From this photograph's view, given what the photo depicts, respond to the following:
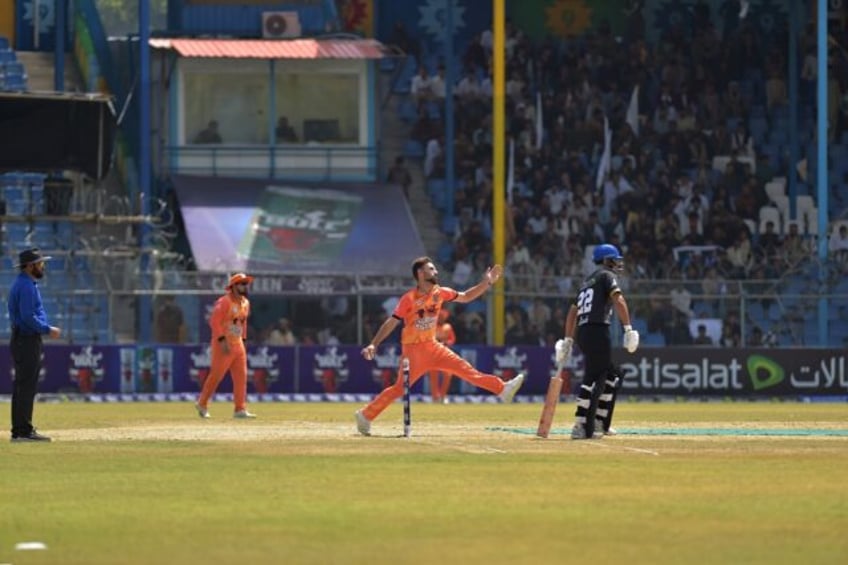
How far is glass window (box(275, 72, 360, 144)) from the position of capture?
51906 millimetres

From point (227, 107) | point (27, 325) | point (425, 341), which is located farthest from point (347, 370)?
point (27, 325)

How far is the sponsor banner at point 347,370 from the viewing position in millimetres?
41375

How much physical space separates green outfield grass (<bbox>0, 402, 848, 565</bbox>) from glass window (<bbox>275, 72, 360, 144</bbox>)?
25.7 m

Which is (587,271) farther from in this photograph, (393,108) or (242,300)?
(242,300)

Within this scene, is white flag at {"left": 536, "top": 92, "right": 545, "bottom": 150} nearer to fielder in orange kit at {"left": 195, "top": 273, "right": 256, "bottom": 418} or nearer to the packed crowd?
the packed crowd

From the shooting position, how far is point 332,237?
163 ft

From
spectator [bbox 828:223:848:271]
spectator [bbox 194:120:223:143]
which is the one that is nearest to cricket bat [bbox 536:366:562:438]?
spectator [bbox 828:223:848:271]

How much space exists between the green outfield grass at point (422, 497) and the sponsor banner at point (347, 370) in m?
14.7

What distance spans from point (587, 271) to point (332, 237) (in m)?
6.86

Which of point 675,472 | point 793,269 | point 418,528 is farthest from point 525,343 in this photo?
point 418,528

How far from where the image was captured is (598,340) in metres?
23.3

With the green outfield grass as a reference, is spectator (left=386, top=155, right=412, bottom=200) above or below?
above

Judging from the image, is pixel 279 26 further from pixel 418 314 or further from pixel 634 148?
pixel 418 314

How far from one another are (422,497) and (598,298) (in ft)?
23.0
